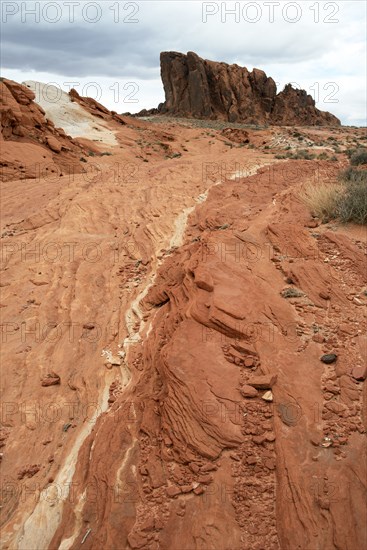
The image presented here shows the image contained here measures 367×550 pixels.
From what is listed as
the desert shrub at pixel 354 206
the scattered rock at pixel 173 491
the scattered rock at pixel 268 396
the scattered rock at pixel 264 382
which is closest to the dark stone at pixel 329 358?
the scattered rock at pixel 264 382

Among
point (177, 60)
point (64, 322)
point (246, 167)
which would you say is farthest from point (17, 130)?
point (177, 60)

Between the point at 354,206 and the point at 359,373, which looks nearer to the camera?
the point at 359,373

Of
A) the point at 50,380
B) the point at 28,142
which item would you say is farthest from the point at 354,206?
the point at 28,142

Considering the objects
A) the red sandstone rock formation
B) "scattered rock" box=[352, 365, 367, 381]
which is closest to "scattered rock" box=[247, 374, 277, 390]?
"scattered rock" box=[352, 365, 367, 381]

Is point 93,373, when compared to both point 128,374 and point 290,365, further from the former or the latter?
point 290,365

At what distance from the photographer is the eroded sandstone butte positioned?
50.2 meters

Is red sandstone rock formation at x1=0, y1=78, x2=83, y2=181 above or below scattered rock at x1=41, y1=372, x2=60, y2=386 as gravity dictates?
above

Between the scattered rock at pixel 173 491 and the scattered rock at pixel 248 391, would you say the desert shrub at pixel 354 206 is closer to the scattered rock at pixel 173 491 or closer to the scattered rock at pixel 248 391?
the scattered rock at pixel 248 391

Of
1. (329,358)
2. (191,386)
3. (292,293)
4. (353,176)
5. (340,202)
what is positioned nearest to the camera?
(191,386)

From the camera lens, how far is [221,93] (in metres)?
51.0

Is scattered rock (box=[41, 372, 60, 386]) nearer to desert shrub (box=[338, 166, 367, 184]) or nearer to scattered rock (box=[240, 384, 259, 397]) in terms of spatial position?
scattered rock (box=[240, 384, 259, 397])

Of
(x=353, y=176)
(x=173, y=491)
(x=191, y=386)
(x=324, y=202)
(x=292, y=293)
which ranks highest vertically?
(x=353, y=176)

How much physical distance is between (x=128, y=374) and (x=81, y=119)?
2618cm

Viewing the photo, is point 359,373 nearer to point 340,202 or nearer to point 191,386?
point 191,386
